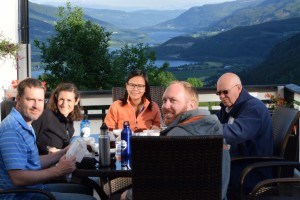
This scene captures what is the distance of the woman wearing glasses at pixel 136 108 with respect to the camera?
178 inches

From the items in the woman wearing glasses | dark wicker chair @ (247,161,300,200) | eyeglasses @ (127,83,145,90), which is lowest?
dark wicker chair @ (247,161,300,200)

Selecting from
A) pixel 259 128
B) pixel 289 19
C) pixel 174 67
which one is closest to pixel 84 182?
pixel 259 128

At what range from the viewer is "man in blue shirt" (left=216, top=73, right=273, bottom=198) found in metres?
Result: 3.63

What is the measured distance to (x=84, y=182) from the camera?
3.62m

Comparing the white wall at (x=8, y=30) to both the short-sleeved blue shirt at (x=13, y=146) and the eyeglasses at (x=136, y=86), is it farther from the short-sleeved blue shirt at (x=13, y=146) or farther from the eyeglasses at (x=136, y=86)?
the short-sleeved blue shirt at (x=13, y=146)

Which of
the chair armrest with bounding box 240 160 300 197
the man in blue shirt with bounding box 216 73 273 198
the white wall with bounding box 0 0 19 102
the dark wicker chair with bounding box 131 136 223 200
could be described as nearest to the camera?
the dark wicker chair with bounding box 131 136 223 200

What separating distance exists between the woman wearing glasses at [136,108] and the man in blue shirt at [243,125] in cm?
84

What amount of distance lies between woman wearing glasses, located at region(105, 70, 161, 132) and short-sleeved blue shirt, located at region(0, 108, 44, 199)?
1.72 meters

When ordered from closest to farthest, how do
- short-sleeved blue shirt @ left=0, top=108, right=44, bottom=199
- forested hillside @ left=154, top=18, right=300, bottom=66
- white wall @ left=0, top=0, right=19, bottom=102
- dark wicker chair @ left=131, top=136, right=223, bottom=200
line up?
dark wicker chair @ left=131, top=136, right=223, bottom=200 < short-sleeved blue shirt @ left=0, top=108, right=44, bottom=199 < white wall @ left=0, top=0, right=19, bottom=102 < forested hillside @ left=154, top=18, right=300, bottom=66

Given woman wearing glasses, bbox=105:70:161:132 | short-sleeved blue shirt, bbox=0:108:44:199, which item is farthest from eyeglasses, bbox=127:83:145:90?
short-sleeved blue shirt, bbox=0:108:44:199

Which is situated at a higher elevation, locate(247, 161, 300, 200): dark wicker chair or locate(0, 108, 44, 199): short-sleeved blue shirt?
locate(0, 108, 44, 199): short-sleeved blue shirt

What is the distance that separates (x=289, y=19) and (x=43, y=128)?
14.2m

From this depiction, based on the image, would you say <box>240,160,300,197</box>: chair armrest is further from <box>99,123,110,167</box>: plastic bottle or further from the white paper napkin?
the white paper napkin

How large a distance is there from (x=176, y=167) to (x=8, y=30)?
446 centimetres
